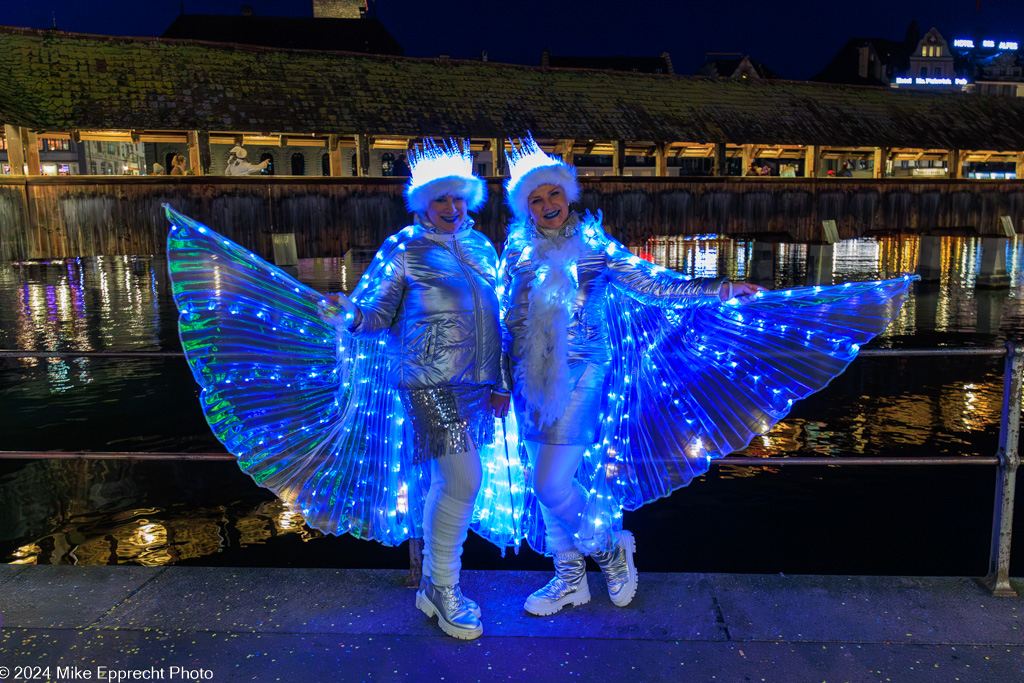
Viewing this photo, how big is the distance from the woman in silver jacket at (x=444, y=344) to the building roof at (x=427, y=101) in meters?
16.8

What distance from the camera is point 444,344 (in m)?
2.98

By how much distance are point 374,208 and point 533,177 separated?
17006 millimetres

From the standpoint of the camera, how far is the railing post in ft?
10.4

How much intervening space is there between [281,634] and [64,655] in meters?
0.81

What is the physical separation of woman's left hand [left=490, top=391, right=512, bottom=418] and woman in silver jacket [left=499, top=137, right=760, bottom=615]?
0.06m

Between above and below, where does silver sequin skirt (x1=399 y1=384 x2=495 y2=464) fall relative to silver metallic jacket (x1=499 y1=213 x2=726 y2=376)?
below

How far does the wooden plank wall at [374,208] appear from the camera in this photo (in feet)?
54.7

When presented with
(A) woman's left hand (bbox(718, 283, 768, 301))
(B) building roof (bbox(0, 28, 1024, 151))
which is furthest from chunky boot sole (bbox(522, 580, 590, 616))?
(B) building roof (bbox(0, 28, 1024, 151))

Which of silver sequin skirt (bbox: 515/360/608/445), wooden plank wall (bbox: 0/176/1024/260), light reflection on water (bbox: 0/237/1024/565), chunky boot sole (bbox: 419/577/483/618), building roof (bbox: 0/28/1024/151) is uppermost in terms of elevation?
building roof (bbox: 0/28/1024/151)

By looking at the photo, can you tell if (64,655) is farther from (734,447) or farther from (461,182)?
(734,447)

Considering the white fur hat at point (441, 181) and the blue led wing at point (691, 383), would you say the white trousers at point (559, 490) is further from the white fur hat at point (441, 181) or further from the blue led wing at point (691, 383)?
the white fur hat at point (441, 181)

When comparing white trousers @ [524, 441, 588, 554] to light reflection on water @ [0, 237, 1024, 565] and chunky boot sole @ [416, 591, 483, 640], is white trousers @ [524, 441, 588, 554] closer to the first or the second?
chunky boot sole @ [416, 591, 483, 640]

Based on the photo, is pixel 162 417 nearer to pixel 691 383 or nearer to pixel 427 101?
pixel 691 383

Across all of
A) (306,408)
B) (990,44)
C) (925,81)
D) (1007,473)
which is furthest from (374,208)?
(990,44)
